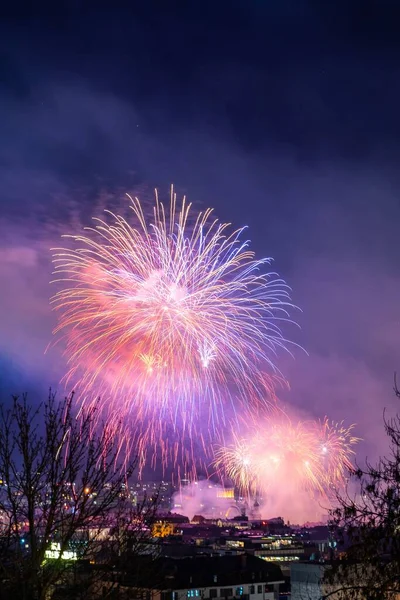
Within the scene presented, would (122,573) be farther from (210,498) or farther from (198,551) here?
(210,498)

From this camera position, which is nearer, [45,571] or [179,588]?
[45,571]

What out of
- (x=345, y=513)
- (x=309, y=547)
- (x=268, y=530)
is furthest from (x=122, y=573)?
(x=268, y=530)

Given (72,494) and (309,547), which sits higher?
(309,547)

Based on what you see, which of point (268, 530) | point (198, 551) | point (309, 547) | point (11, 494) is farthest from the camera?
point (268, 530)

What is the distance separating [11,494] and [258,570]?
45.7 m

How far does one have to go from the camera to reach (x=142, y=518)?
13789 millimetres

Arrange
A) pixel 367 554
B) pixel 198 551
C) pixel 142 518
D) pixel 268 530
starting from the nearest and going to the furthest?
pixel 367 554 → pixel 142 518 → pixel 198 551 → pixel 268 530

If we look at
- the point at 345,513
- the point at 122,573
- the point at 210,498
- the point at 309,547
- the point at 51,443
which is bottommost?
the point at 122,573

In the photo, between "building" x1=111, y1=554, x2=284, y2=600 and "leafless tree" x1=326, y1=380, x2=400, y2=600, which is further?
"building" x1=111, y1=554, x2=284, y2=600

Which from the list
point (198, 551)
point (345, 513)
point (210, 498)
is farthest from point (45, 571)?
point (210, 498)

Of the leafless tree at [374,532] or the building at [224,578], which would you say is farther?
the building at [224,578]

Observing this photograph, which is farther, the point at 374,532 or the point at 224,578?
the point at 224,578

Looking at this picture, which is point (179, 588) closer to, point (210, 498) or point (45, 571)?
point (45, 571)

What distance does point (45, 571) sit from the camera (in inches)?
502
